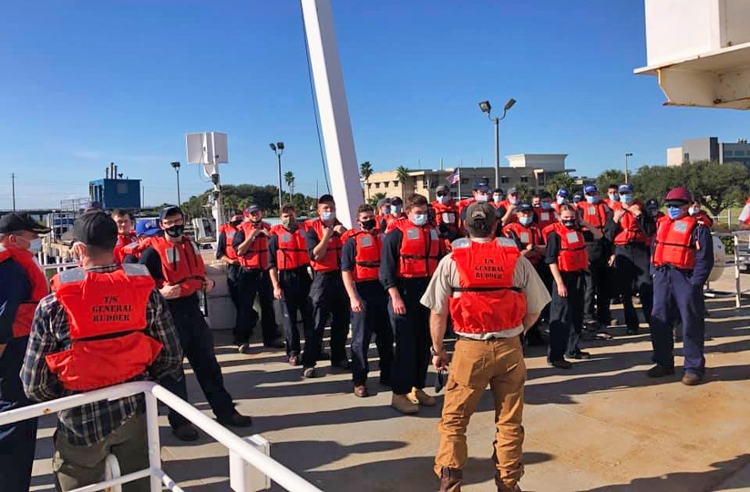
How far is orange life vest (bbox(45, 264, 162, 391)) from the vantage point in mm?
2271

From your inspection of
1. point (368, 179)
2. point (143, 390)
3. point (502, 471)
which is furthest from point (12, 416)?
point (368, 179)

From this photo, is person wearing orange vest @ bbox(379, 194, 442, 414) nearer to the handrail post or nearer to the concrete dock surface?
the concrete dock surface

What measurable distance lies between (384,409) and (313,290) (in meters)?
1.85

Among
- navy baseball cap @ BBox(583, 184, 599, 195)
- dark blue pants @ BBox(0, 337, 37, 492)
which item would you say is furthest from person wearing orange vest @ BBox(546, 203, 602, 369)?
dark blue pants @ BBox(0, 337, 37, 492)

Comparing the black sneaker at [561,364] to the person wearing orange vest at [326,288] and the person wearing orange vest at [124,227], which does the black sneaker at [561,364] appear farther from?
the person wearing orange vest at [124,227]

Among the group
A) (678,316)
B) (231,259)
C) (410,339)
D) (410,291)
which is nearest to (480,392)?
(410,339)

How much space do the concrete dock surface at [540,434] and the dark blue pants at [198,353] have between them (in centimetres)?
28

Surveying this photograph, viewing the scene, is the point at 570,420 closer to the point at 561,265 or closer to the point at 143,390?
the point at 561,265

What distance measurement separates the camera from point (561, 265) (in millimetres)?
6527

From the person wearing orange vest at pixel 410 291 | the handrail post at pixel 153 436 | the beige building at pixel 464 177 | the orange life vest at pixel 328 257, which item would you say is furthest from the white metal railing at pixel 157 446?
the beige building at pixel 464 177

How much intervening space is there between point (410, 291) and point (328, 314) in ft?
4.87

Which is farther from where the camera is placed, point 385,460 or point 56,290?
point 385,460

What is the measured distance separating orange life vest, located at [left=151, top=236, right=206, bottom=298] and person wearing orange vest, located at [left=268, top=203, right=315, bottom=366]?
186 cm

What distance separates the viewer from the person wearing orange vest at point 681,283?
555 cm
